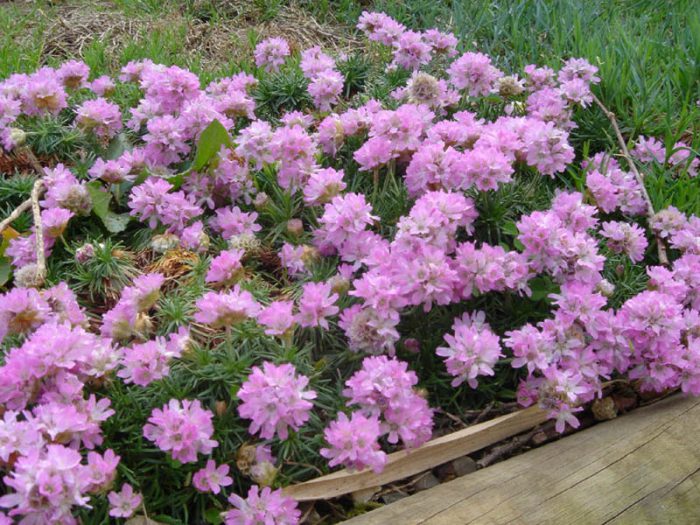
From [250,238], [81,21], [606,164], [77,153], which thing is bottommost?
[81,21]

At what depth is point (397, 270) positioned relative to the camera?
1.71m

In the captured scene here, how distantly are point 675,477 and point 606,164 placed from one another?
1.12m

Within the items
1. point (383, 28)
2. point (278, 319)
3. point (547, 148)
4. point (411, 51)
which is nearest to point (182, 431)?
point (278, 319)

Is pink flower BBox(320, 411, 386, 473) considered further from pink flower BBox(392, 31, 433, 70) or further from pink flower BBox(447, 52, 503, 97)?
pink flower BBox(392, 31, 433, 70)

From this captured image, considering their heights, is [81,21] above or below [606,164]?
below

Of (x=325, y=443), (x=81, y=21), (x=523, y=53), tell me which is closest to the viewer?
(x=325, y=443)

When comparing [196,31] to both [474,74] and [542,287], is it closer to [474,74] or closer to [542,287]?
[474,74]

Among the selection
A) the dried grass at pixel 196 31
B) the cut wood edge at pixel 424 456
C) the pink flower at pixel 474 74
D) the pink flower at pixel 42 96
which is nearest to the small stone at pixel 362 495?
the cut wood edge at pixel 424 456

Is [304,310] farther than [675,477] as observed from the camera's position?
Yes

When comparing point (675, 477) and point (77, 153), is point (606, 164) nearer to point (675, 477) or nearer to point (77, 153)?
point (675, 477)

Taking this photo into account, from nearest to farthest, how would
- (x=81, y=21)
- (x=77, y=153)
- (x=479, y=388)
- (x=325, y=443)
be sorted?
(x=325, y=443)
(x=479, y=388)
(x=77, y=153)
(x=81, y=21)

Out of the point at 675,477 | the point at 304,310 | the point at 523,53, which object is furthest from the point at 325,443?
the point at 523,53

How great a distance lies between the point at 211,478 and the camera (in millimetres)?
1514

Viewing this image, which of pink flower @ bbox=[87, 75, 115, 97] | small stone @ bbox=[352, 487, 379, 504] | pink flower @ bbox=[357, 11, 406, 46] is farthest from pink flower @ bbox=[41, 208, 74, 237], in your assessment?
pink flower @ bbox=[357, 11, 406, 46]
